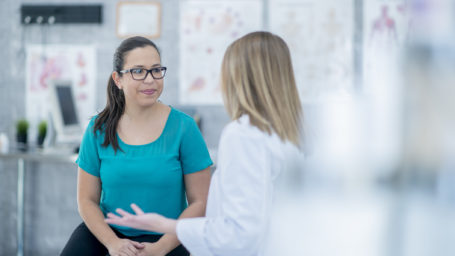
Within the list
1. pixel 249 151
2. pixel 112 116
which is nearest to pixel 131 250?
pixel 112 116

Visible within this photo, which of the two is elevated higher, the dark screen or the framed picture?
the framed picture

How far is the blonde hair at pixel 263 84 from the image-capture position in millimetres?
1026

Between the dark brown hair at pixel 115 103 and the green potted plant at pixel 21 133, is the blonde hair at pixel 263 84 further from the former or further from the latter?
the green potted plant at pixel 21 133

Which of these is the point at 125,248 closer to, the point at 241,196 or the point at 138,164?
the point at 138,164

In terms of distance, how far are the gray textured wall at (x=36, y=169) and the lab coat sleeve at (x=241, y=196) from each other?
2.24 meters

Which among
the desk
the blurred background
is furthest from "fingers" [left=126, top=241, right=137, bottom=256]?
the desk

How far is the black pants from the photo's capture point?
1397 mm

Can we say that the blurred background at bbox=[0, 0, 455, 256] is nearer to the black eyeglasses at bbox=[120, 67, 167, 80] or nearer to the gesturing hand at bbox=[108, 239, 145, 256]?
the black eyeglasses at bbox=[120, 67, 167, 80]

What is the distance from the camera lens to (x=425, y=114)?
1206mm

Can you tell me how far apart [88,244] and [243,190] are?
692 millimetres

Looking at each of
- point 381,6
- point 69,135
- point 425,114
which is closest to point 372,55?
point 381,6

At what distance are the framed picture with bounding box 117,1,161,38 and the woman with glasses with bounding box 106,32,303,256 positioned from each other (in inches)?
80.6

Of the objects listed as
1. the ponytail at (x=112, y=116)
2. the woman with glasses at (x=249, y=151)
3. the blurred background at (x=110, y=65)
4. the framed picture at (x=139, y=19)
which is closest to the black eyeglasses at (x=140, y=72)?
the ponytail at (x=112, y=116)

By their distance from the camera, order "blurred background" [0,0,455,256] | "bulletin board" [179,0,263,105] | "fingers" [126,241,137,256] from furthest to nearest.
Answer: "bulletin board" [179,0,263,105] → "blurred background" [0,0,455,256] → "fingers" [126,241,137,256]
